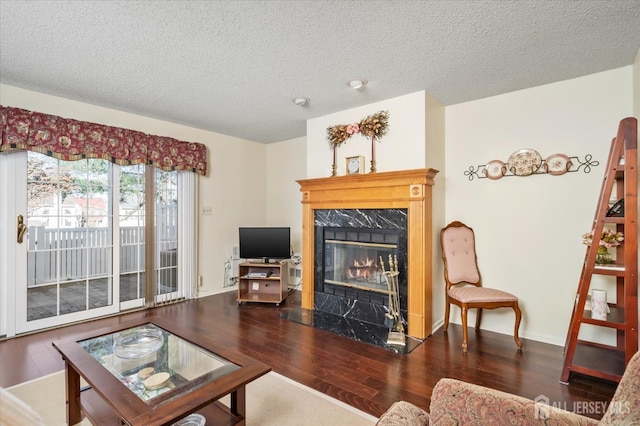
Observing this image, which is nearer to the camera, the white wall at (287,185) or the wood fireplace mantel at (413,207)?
the wood fireplace mantel at (413,207)

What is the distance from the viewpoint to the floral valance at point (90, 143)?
2.95 meters

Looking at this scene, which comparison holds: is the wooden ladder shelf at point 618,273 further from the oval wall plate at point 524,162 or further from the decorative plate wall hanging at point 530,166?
the oval wall plate at point 524,162

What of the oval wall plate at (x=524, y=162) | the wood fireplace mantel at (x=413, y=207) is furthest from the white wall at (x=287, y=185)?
the oval wall plate at (x=524, y=162)

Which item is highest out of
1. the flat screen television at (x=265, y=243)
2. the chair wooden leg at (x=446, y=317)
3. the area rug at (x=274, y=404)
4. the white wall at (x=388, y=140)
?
the white wall at (x=388, y=140)

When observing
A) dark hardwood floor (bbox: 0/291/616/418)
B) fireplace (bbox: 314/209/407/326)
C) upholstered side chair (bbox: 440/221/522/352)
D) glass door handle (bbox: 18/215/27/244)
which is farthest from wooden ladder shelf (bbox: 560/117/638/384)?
glass door handle (bbox: 18/215/27/244)

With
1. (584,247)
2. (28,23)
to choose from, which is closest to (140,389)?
(28,23)

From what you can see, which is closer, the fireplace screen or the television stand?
the fireplace screen

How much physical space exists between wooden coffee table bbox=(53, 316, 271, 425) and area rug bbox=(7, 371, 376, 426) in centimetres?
29

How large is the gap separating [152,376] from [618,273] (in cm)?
306

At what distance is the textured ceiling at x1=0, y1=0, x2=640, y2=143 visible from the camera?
1898mm

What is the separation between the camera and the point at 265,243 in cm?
440

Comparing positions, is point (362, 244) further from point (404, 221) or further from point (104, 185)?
point (104, 185)

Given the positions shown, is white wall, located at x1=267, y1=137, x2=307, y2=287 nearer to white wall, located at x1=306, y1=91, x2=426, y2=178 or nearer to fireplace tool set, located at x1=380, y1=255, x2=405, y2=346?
white wall, located at x1=306, y1=91, x2=426, y2=178

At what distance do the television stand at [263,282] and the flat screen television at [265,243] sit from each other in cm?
11
